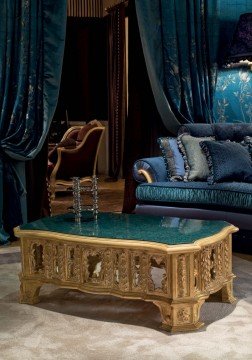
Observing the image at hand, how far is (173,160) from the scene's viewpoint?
4.66m

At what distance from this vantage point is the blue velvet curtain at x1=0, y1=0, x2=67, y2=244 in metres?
4.69

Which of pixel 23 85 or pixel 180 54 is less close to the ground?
pixel 180 54

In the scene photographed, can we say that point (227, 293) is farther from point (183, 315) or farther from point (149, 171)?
point (149, 171)

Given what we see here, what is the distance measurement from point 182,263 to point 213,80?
9.92 ft

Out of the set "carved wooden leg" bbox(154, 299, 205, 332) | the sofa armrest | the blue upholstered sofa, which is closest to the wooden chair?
the blue upholstered sofa

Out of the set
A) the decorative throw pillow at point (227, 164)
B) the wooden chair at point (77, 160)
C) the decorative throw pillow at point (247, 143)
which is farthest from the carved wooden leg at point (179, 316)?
the wooden chair at point (77, 160)

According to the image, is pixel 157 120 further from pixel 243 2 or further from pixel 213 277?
pixel 213 277

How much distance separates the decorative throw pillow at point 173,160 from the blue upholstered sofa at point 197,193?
1.6 inches

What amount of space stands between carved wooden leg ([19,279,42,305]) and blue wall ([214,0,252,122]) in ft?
9.63

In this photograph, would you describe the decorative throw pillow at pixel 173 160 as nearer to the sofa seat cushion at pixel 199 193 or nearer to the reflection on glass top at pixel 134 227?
the sofa seat cushion at pixel 199 193

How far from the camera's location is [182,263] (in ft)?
9.00

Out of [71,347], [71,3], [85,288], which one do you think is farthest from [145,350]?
[71,3]

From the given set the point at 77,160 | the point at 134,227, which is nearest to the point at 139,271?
the point at 134,227

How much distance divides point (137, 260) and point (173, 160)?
1880 millimetres
